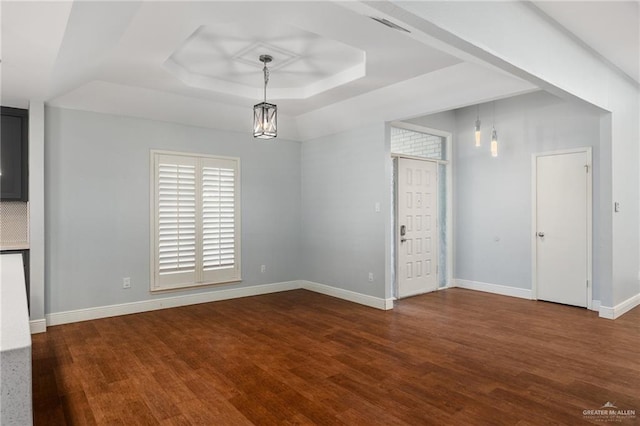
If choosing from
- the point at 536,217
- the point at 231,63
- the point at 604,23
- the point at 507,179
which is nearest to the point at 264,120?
the point at 231,63

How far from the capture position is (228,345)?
380 cm

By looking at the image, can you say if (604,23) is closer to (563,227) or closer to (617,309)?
(563,227)

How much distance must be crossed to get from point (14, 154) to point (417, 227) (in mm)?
5202

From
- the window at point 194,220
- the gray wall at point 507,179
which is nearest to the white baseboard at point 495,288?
the gray wall at point 507,179

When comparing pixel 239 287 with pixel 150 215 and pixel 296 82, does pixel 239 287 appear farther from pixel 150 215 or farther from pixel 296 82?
pixel 296 82

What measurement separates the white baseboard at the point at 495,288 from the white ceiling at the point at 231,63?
3031mm

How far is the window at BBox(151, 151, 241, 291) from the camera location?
202 inches

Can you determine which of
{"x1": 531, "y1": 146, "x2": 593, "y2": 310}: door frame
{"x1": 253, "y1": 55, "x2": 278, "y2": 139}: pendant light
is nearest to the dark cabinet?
{"x1": 253, "y1": 55, "x2": 278, "y2": 139}: pendant light

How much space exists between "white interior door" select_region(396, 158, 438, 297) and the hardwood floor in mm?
949

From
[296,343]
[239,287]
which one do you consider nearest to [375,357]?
[296,343]

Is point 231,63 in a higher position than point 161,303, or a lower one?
higher

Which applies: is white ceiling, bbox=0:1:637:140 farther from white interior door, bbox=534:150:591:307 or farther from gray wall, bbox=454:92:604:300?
white interior door, bbox=534:150:591:307

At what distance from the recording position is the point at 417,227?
6.01m

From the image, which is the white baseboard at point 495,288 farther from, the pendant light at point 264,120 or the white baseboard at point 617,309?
the pendant light at point 264,120
